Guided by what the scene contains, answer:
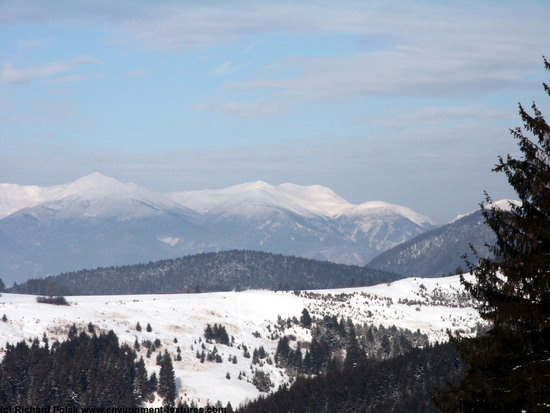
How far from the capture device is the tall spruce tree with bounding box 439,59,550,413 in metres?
18.8

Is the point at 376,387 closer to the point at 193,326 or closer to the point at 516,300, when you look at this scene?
the point at 193,326

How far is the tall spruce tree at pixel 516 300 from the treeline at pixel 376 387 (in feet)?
290

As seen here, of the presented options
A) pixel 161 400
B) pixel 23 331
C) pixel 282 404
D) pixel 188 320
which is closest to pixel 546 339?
pixel 282 404

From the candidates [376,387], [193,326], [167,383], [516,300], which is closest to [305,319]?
[193,326]

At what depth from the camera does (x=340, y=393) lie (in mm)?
115812

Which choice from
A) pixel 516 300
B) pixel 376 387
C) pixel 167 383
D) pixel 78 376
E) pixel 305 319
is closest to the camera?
pixel 516 300

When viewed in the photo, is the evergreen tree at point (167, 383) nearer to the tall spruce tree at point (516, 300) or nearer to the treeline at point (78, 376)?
the treeline at point (78, 376)

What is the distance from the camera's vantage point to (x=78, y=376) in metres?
116

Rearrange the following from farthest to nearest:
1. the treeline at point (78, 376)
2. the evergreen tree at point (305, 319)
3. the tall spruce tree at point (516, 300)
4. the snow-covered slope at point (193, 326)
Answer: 1. the evergreen tree at point (305, 319)
2. the snow-covered slope at point (193, 326)
3. the treeline at point (78, 376)
4. the tall spruce tree at point (516, 300)

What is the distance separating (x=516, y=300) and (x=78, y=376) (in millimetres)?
104943

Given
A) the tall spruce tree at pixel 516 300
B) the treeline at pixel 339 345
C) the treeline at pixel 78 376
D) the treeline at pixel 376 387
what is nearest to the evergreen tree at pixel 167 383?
the treeline at pixel 78 376

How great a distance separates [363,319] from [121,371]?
86564mm

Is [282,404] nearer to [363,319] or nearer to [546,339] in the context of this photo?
[363,319]

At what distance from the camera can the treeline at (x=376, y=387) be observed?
364 ft
